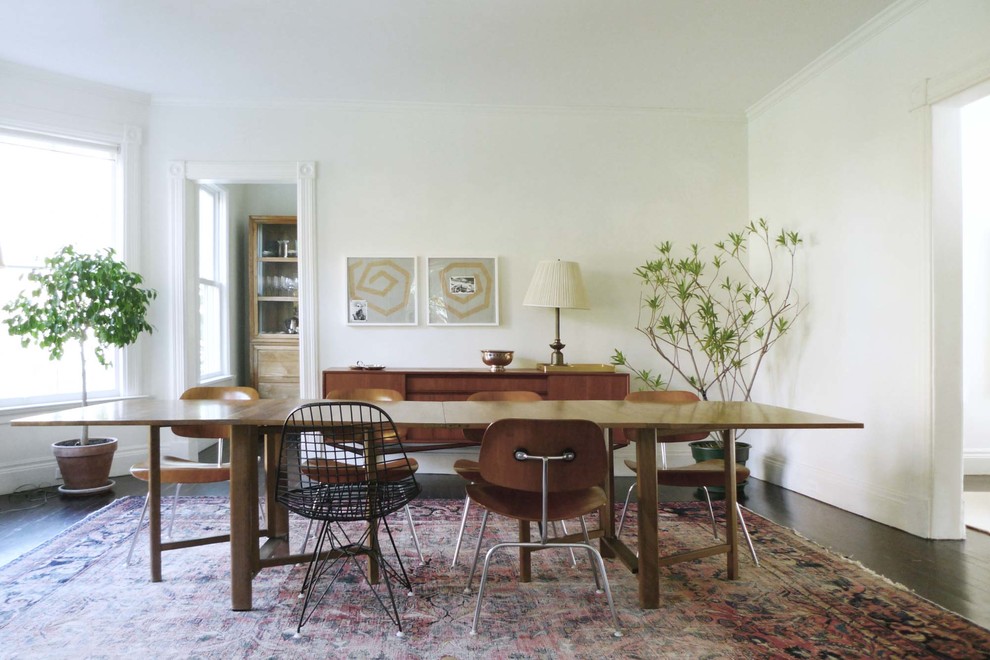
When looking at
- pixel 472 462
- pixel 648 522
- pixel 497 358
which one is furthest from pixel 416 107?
pixel 648 522

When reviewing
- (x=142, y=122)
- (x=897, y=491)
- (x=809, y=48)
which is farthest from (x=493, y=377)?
(x=142, y=122)

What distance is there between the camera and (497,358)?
5.05 metres

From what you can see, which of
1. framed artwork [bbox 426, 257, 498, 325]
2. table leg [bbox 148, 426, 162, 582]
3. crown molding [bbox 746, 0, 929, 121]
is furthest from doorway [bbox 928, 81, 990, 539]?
table leg [bbox 148, 426, 162, 582]

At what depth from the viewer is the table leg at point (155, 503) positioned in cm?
297

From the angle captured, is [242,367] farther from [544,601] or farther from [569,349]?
[544,601]

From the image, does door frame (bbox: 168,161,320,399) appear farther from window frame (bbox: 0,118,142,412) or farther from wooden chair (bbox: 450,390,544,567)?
wooden chair (bbox: 450,390,544,567)

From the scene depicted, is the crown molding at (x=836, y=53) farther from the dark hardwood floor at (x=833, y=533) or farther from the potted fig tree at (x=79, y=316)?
the potted fig tree at (x=79, y=316)

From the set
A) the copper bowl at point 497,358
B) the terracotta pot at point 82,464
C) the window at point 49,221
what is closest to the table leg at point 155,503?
the terracotta pot at point 82,464

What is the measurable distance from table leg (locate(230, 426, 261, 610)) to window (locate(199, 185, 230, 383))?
3.81m

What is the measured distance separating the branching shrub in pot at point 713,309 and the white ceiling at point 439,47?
1.31 meters

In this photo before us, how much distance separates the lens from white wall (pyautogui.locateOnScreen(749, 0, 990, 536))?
11.8 feet

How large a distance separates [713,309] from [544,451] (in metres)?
3.50

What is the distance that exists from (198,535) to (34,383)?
235 cm

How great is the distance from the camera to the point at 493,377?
5027 millimetres
